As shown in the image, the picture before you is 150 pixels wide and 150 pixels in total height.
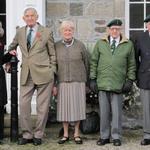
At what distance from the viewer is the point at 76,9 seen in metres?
9.06

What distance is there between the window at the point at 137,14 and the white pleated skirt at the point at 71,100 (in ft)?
7.16

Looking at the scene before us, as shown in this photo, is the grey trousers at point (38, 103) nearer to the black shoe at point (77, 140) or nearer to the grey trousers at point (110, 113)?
the black shoe at point (77, 140)

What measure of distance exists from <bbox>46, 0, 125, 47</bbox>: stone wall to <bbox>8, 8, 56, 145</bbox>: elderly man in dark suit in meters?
1.79

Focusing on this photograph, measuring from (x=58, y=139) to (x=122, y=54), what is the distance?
1.54 m

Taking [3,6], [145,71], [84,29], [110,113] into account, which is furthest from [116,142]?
[3,6]

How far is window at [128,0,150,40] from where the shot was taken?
916 cm

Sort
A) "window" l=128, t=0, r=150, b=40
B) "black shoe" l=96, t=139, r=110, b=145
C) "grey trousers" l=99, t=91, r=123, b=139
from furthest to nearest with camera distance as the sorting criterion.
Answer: "window" l=128, t=0, r=150, b=40 < "black shoe" l=96, t=139, r=110, b=145 < "grey trousers" l=99, t=91, r=123, b=139

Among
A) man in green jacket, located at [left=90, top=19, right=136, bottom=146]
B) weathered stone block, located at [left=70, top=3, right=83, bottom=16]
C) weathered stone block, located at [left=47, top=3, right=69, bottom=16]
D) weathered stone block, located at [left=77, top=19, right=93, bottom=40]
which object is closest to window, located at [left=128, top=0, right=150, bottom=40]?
weathered stone block, located at [left=77, top=19, right=93, bottom=40]

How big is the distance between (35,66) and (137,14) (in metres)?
2.68

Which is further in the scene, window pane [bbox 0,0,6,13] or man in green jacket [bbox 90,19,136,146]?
window pane [bbox 0,0,6,13]

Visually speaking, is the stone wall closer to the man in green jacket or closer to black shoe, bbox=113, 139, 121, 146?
the man in green jacket

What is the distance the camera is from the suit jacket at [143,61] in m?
7.21

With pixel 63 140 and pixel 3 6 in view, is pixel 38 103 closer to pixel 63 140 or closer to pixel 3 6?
pixel 63 140

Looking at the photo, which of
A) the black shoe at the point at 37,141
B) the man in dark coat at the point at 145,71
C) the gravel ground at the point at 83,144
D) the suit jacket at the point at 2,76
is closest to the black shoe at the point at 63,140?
the gravel ground at the point at 83,144
